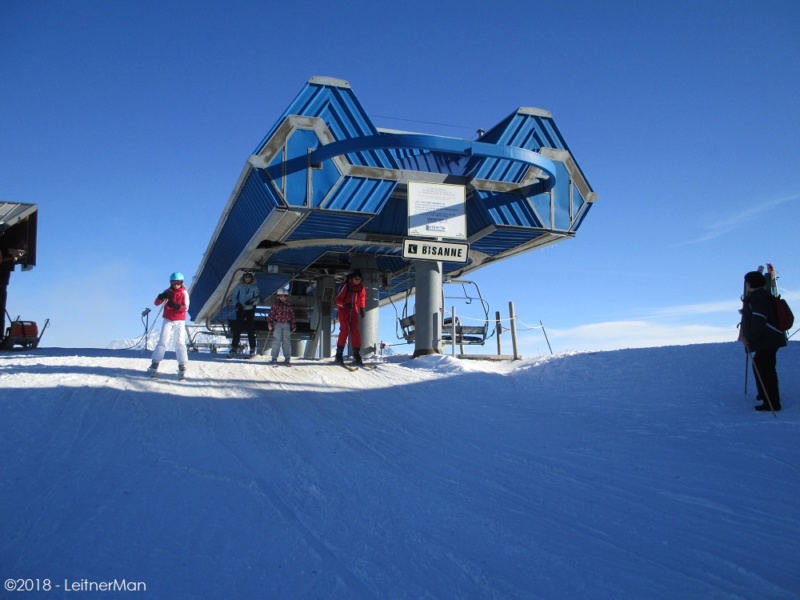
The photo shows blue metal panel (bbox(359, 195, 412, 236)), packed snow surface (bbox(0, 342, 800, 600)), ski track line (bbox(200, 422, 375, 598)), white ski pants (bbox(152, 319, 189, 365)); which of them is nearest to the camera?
ski track line (bbox(200, 422, 375, 598))

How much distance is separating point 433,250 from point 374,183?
131 inches

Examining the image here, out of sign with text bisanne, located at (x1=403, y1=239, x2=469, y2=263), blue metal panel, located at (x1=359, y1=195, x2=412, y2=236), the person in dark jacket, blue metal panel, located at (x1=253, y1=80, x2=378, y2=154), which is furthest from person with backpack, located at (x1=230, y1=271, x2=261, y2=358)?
the person in dark jacket

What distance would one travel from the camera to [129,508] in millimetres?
4605

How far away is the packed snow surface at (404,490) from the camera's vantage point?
3.76 meters

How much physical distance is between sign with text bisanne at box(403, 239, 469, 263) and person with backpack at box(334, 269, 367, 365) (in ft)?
3.79

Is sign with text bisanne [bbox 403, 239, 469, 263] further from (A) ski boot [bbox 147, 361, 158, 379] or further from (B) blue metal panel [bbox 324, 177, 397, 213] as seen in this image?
(A) ski boot [bbox 147, 361, 158, 379]

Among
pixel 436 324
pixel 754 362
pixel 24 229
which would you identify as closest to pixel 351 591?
pixel 754 362

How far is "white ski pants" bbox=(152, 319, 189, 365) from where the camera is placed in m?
10.1

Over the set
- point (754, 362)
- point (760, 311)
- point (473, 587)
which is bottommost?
point (473, 587)

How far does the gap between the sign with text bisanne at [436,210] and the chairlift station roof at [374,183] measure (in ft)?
2.84

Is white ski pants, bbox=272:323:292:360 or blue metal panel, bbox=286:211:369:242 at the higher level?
blue metal panel, bbox=286:211:369:242

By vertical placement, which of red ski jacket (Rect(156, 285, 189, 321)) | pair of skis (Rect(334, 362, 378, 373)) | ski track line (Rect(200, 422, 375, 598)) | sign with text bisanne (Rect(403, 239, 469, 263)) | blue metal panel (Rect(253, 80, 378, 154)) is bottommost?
ski track line (Rect(200, 422, 375, 598))

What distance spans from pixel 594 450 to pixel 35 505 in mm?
5080

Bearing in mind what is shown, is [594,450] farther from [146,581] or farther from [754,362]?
[146,581]
